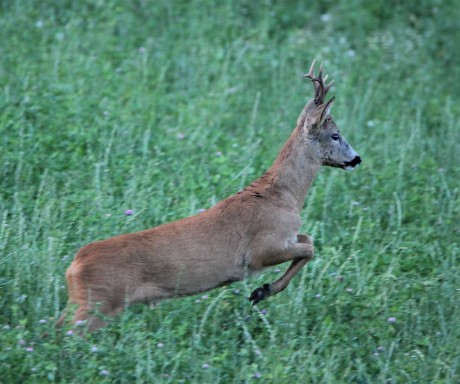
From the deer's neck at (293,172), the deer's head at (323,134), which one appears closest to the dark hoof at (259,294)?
the deer's neck at (293,172)

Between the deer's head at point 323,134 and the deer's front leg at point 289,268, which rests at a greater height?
the deer's head at point 323,134

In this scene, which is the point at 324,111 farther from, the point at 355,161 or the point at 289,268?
the point at 289,268

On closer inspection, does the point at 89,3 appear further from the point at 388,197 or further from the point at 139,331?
the point at 139,331

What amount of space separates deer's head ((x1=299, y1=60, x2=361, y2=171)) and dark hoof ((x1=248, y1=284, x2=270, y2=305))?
112 cm

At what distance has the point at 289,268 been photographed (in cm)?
638

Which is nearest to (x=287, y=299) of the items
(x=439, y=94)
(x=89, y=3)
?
(x=439, y=94)

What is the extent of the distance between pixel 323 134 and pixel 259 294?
132 cm

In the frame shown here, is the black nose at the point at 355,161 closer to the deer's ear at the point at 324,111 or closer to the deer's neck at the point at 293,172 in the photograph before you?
the deer's neck at the point at 293,172

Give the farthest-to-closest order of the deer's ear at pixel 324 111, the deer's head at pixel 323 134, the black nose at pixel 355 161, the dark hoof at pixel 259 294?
the black nose at pixel 355 161 < the deer's head at pixel 323 134 < the deer's ear at pixel 324 111 < the dark hoof at pixel 259 294

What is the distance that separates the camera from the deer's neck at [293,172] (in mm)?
6535

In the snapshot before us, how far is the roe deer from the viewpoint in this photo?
5668 millimetres

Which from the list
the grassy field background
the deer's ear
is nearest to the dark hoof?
the grassy field background

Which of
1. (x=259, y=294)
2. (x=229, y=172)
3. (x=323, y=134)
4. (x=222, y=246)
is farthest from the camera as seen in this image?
(x=229, y=172)

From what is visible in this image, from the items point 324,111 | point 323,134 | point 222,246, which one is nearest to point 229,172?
point 323,134
